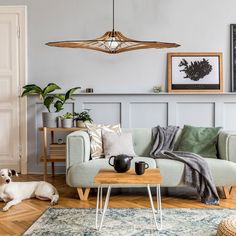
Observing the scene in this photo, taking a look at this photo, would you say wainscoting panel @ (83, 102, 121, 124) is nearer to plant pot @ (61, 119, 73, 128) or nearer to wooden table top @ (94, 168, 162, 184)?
plant pot @ (61, 119, 73, 128)

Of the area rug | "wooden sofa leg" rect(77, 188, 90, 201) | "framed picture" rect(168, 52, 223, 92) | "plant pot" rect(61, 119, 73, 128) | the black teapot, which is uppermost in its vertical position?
"framed picture" rect(168, 52, 223, 92)

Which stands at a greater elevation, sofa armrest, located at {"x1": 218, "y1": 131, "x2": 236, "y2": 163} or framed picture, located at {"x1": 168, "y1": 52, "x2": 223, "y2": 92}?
framed picture, located at {"x1": 168, "y1": 52, "x2": 223, "y2": 92}

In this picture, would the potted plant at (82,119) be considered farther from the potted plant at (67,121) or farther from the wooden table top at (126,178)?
the wooden table top at (126,178)

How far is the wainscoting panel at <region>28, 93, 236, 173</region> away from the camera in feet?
16.5

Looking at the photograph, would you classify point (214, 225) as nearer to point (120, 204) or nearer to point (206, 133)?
point (120, 204)

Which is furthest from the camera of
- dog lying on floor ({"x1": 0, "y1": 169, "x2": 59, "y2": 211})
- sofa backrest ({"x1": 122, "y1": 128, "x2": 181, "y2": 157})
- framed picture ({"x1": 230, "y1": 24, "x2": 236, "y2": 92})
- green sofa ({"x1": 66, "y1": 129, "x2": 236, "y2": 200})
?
framed picture ({"x1": 230, "y1": 24, "x2": 236, "y2": 92})

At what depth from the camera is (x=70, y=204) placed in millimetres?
3635

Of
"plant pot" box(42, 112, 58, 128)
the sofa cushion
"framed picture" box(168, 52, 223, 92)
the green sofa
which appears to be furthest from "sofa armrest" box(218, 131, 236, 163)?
"plant pot" box(42, 112, 58, 128)

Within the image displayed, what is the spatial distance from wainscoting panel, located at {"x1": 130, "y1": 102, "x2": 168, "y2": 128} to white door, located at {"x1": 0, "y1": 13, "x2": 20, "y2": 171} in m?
1.53

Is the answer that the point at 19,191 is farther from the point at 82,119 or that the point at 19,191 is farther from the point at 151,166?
the point at 82,119

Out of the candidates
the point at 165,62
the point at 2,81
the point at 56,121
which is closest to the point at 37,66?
the point at 2,81

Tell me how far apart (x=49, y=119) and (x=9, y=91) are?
826 millimetres

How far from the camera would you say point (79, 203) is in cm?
368

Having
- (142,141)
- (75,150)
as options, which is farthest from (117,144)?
(75,150)
